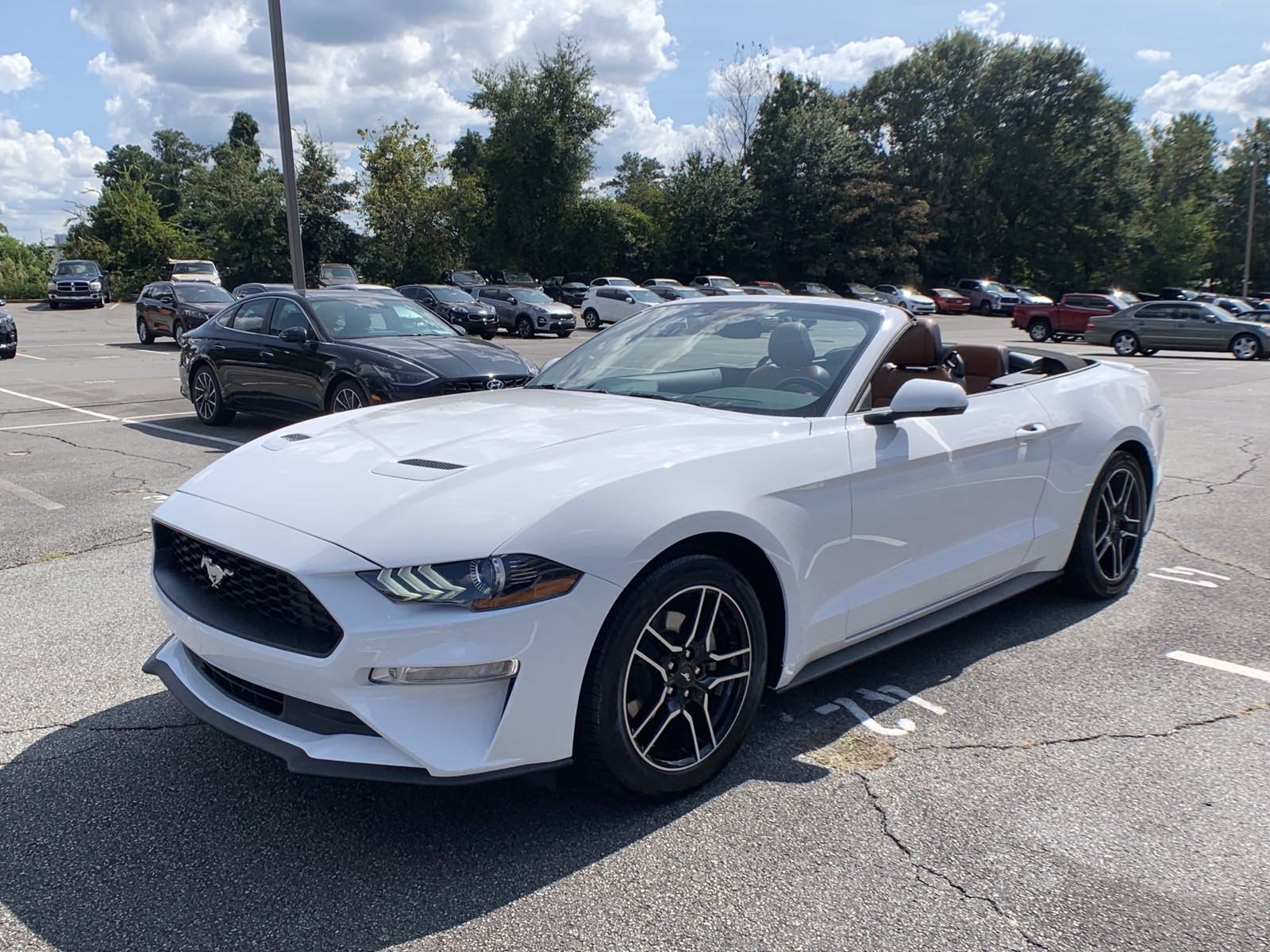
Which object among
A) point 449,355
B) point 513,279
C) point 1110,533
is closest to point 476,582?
point 1110,533

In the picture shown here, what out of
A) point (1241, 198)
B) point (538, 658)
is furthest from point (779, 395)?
point (1241, 198)

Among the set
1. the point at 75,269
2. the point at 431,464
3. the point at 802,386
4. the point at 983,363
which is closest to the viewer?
the point at 431,464

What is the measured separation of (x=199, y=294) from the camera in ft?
84.2

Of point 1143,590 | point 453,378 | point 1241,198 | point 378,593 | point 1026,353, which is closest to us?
point 378,593

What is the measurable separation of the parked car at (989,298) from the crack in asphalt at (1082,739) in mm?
50989

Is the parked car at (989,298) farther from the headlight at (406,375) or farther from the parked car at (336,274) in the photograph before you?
the headlight at (406,375)

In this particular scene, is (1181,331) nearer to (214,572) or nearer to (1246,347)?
(1246,347)

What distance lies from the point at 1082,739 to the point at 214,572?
2935mm

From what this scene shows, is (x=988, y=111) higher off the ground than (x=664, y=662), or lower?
higher

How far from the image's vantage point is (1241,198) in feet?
238

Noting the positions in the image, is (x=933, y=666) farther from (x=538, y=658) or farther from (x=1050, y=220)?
(x=1050, y=220)

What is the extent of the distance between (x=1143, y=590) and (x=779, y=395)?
2.82 meters

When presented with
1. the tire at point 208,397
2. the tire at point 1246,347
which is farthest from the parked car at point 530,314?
the tire at point 208,397

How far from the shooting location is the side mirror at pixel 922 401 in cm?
358
